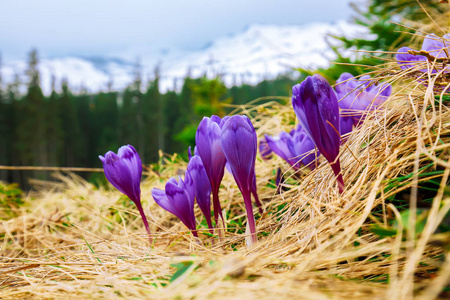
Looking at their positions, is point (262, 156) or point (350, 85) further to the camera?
point (262, 156)

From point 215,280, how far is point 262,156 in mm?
1569

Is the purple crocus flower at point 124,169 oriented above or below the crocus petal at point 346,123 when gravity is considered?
below

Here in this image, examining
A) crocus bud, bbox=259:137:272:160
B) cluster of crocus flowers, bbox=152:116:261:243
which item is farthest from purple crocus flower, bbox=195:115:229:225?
crocus bud, bbox=259:137:272:160

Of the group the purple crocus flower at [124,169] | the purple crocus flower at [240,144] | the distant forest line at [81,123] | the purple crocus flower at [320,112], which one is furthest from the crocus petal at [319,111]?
the distant forest line at [81,123]

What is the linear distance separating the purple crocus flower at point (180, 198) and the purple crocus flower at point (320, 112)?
40 cm

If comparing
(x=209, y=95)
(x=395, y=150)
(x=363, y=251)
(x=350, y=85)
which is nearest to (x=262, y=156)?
(x=350, y=85)

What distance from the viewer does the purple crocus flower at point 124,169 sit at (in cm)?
111

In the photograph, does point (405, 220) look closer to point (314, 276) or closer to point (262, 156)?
point (314, 276)

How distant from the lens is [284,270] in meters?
0.72

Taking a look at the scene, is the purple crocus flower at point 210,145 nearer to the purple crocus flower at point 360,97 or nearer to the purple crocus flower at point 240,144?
the purple crocus flower at point 240,144

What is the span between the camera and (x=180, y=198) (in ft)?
3.35

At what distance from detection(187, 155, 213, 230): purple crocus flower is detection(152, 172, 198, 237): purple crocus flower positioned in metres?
0.02

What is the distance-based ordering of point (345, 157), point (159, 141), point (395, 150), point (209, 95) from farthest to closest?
point (159, 141), point (209, 95), point (345, 157), point (395, 150)

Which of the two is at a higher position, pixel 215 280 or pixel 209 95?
pixel 215 280
